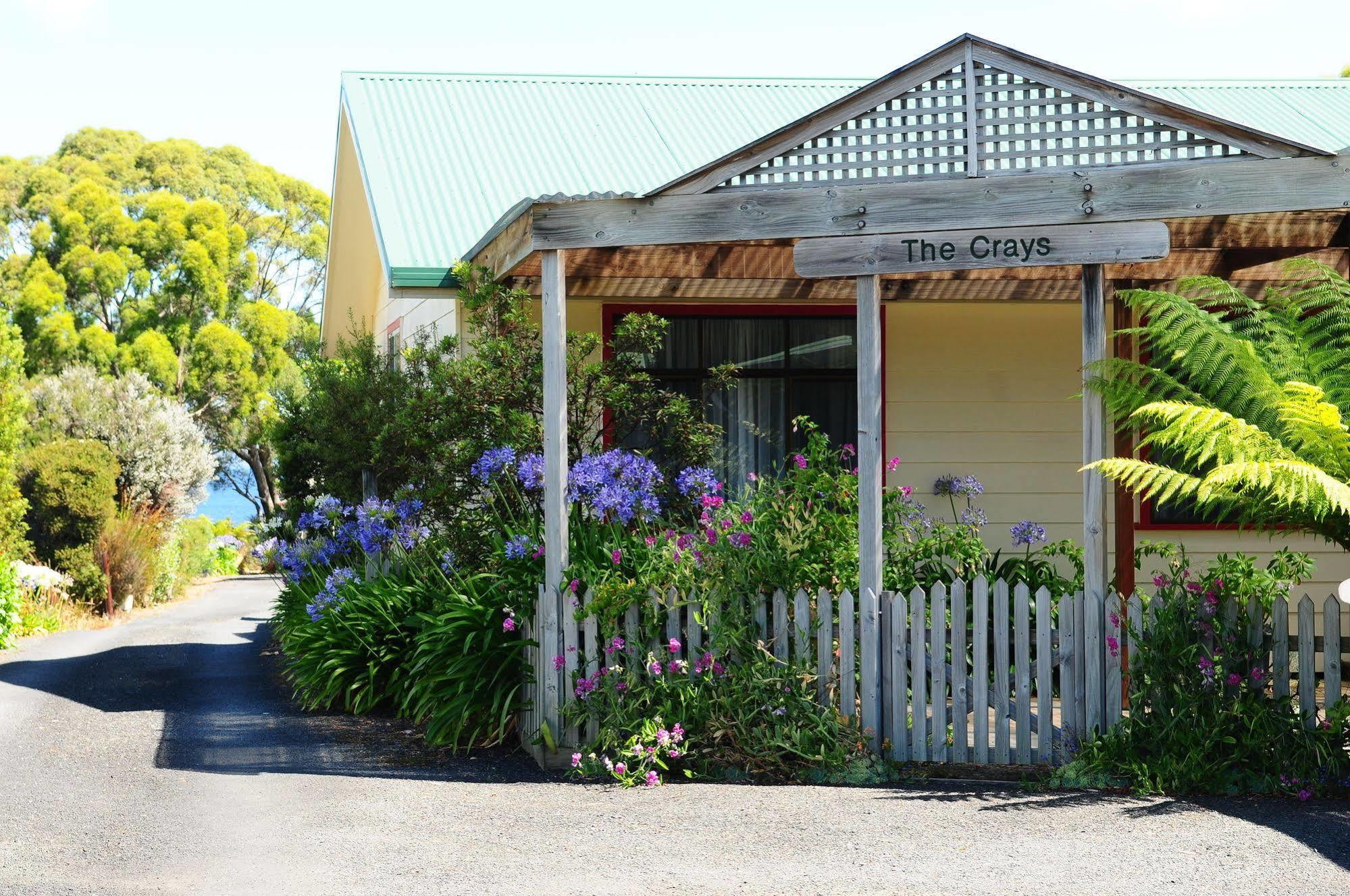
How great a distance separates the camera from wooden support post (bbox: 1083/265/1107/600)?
6520 mm

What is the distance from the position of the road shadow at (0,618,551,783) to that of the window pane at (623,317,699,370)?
11.1ft

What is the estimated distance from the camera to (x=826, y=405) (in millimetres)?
10594

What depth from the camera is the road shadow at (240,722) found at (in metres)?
7.01

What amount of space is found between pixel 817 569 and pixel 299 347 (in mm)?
28200

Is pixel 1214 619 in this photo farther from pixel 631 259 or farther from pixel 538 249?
pixel 631 259

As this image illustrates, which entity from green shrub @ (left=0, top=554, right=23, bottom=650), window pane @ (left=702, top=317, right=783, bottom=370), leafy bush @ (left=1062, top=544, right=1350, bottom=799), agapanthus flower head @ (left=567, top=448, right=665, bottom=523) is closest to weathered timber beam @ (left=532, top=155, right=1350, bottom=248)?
agapanthus flower head @ (left=567, top=448, right=665, bottom=523)

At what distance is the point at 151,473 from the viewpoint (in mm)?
19438

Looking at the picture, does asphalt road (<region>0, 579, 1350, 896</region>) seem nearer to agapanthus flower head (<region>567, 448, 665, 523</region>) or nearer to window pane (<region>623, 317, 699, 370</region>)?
agapanthus flower head (<region>567, 448, 665, 523</region>)

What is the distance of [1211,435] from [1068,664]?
4.20 feet

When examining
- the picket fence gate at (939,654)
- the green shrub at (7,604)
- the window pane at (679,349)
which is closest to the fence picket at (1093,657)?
the picket fence gate at (939,654)

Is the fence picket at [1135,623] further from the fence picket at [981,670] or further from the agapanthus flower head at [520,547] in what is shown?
the agapanthus flower head at [520,547]

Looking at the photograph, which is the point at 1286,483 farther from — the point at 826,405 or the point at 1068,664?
the point at 826,405

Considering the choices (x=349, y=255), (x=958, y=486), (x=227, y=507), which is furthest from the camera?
(x=227, y=507)

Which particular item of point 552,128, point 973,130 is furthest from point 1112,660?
point 552,128
